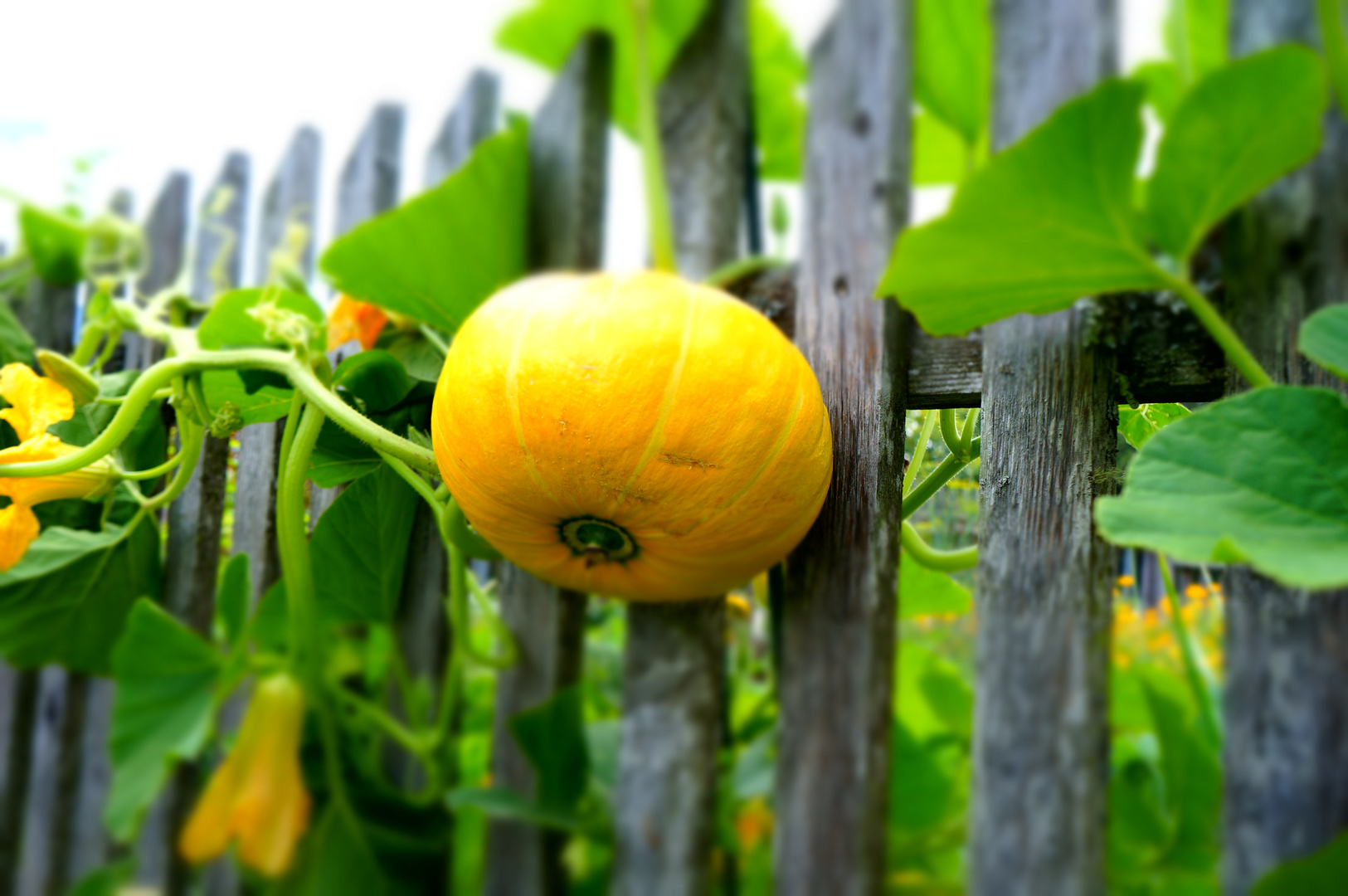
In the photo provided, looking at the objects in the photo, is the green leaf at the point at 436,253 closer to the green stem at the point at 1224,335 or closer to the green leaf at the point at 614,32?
the green leaf at the point at 614,32

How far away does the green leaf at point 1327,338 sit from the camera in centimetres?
42

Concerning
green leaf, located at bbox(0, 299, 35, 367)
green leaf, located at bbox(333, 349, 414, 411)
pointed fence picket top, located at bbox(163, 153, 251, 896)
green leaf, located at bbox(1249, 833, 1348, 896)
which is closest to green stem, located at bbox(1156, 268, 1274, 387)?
green leaf, located at bbox(1249, 833, 1348, 896)

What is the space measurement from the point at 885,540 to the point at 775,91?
0.67m

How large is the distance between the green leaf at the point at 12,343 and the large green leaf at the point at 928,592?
84 cm

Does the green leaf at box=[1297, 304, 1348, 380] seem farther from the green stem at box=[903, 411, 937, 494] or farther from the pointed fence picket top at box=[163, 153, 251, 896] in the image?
the pointed fence picket top at box=[163, 153, 251, 896]

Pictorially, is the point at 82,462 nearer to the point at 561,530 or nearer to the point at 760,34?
the point at 561,530

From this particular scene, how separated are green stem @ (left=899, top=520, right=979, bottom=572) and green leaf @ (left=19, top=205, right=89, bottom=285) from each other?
1.06 m

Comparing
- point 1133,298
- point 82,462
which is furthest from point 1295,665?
point 82,462

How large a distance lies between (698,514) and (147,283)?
1661 mm

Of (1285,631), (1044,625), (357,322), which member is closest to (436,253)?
(357,322)

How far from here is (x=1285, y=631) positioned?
478 mm

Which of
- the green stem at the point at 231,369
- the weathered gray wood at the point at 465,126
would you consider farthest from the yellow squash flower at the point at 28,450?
the weathered gray wood at the point at 465,126

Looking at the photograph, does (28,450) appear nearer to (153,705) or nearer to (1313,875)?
(153,705)

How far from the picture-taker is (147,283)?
5.68 ft
